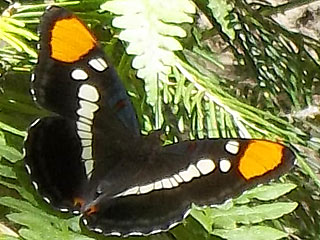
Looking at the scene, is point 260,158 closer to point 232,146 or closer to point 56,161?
point 232,146

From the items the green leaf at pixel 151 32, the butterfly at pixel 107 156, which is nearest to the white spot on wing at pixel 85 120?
the butterfly at pixel 107 156

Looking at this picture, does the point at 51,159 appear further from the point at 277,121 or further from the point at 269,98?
the point at 269,98

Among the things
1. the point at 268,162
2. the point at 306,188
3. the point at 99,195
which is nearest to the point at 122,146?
the point at 99,195

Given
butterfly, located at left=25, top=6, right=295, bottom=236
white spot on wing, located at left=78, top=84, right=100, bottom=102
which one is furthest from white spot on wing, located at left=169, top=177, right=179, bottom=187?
white spot on wing, located at left=78, top=84, right=100, bottom=102

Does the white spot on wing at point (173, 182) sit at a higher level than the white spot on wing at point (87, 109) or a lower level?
lower

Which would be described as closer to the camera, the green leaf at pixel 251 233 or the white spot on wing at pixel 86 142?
the green leaf at pixel 251 233

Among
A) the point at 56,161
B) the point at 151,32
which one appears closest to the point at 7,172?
the point at 56,161

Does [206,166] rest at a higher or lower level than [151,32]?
lower

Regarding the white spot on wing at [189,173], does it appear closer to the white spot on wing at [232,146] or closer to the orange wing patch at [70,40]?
the white spot on wing at [232,146]

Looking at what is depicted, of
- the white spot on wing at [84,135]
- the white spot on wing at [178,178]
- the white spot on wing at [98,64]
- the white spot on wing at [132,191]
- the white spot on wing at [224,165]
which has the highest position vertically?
the white spot on wing at [98,64]
